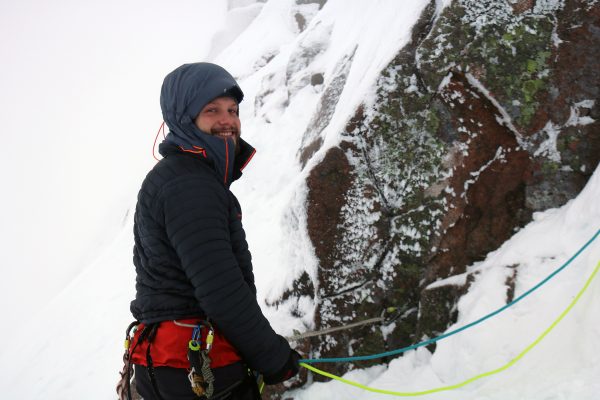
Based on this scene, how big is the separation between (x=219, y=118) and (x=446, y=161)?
257 centimetres

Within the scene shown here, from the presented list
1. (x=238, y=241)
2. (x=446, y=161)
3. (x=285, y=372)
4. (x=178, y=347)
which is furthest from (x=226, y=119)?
(x=446, y=161)

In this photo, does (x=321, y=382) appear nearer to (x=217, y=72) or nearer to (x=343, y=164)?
(x=343, y=164)

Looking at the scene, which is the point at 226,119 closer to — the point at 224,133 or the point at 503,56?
the point at 224,133

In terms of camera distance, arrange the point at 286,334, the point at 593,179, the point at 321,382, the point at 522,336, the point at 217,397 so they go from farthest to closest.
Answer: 1. the point at 286,334
2. the point at 321,382
3. the point at 593,179
4. the point at 522,336
5. the point at 217,397

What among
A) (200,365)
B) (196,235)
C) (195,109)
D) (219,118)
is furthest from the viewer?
(219,118)

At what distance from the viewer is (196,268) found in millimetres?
1839

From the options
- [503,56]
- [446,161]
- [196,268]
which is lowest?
[446,161]

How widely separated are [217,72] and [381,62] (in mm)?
2765

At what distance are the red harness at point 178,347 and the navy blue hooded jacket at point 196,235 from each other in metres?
0.06

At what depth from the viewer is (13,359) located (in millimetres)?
12383

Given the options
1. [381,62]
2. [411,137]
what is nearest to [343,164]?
[411,137]

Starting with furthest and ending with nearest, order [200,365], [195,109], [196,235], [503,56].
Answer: [503,56] → [195,109] → [200,365] → [196,235]

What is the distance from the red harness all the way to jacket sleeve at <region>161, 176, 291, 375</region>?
0.12 meters

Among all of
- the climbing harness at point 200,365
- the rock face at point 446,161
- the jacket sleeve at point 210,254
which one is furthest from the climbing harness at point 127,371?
the rock face at point 446,161
